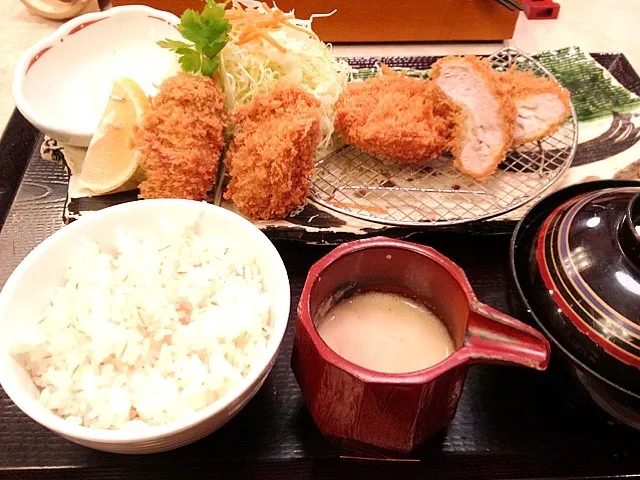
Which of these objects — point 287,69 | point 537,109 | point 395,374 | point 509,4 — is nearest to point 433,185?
point 537,109

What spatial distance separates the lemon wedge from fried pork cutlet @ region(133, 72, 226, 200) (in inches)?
2.0

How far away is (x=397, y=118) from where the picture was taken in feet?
5.27

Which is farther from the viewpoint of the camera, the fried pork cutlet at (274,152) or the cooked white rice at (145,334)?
the fried pork cutlet at (274,152)

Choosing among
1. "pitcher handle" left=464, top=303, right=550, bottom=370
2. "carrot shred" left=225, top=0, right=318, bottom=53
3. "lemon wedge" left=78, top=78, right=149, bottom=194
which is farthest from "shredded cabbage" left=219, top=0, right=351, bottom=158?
"pitcher handle" left=464, top=303, right=550, bottom=370

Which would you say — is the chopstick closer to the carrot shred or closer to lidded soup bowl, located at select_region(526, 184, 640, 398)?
the carrot shred

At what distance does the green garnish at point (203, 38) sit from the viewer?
158 centimetres

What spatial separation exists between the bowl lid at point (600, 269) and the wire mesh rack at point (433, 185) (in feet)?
1.21

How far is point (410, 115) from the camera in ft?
5.29

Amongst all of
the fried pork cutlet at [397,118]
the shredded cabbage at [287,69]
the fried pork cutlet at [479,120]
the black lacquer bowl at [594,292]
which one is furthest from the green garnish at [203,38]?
the black lacquer bowl at [594,292]

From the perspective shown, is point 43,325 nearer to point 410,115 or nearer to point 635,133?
point 410,115

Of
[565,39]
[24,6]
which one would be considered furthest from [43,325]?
[565,39]

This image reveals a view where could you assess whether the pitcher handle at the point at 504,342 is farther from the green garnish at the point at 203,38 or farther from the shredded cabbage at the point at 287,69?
the green garnish at the point at 203,38

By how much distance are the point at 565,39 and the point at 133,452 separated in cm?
255

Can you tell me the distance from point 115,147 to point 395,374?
1.05m
